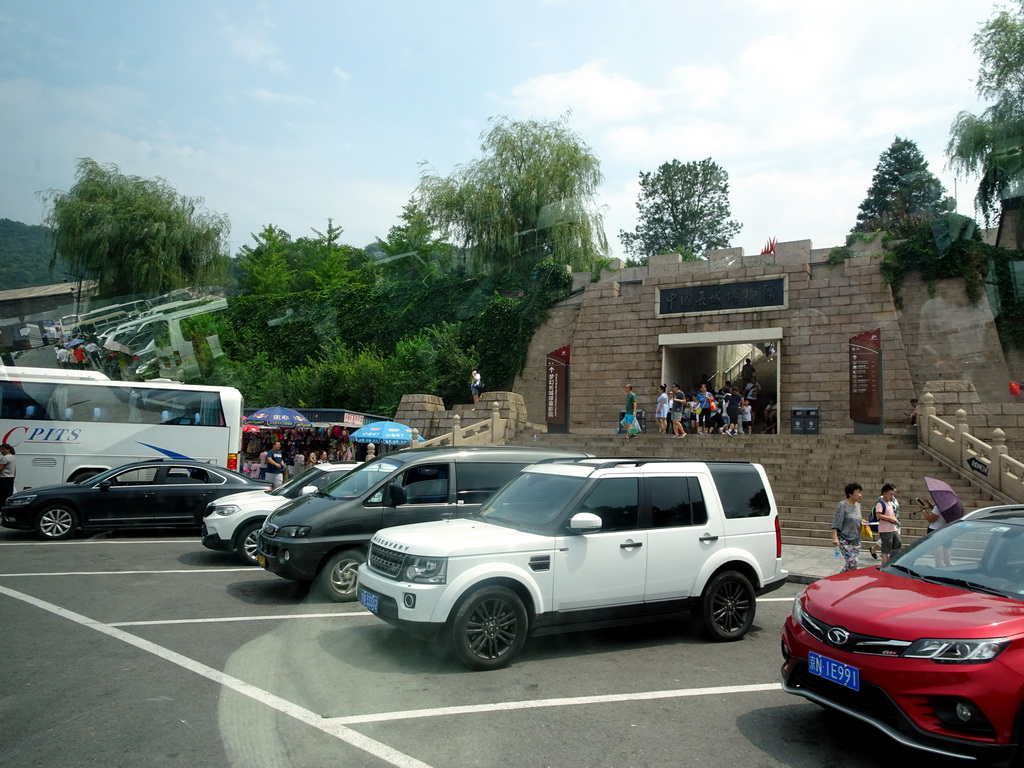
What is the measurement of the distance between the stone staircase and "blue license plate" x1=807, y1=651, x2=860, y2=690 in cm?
1034

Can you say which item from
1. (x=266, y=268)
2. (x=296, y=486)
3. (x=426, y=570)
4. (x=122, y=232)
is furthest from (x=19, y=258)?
(x=426, y=570)

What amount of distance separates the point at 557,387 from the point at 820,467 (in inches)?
451

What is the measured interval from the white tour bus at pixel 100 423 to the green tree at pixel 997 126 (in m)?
23.8

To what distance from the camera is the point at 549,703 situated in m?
5.19

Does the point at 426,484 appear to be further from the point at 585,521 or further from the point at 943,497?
the point at 943,497

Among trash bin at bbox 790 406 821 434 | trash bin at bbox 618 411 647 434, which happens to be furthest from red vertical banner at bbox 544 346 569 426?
Result: trash bin at bbox 790 406 821 434

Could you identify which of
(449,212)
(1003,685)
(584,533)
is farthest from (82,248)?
(1003,685)

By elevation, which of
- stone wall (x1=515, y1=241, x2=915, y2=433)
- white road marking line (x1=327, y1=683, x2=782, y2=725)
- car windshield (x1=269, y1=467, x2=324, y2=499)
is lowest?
white road marking line (x1=327, y1=683, x2=782, y2=725)

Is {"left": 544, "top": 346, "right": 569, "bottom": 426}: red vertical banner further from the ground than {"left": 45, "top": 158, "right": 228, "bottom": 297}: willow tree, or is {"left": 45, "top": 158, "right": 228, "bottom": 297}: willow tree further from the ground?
{"left": 45, "top": 158, "right": 228, "bottom": 297}: willow tree

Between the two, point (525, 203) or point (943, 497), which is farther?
point (525, 203)

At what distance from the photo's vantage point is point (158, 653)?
6.20m

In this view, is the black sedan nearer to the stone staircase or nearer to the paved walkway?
the stone staircase

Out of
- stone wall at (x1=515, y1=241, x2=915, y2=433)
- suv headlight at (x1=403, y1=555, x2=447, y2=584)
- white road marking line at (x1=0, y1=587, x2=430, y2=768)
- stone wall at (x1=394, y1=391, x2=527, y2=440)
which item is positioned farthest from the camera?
stone wall at (x1=394, y1=391, x2=527, y2=440)

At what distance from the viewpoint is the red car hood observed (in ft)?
13.3
